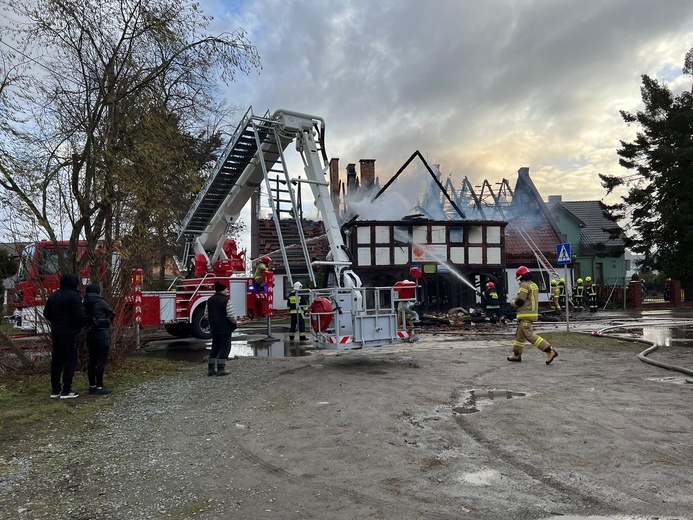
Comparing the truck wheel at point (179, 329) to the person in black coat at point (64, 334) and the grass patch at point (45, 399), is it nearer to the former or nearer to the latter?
the grass patch at point (45, 399)

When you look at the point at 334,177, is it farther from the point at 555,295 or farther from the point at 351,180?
the point at 555,295

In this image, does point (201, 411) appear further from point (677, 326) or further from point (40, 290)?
point (677, 326)

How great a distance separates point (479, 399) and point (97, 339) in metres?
5.14

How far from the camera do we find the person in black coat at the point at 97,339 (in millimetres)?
6996

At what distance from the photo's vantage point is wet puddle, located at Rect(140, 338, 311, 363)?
1131cm

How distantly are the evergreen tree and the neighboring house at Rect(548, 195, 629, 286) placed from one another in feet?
7.55

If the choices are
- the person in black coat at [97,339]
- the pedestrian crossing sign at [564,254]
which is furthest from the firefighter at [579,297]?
the person in black coat at [97,339]

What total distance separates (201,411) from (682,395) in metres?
6.07

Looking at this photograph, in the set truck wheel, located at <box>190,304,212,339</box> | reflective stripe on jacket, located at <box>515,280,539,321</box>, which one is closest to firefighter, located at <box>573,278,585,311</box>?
reflective stripe on jacket, located at <box>515,280,539,321</box>

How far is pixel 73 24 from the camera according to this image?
771cm

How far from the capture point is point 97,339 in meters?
6.99

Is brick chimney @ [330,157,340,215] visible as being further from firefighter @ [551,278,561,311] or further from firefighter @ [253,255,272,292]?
firefighter @ [253,255,272,292]

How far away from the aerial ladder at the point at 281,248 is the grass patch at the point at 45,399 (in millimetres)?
3112

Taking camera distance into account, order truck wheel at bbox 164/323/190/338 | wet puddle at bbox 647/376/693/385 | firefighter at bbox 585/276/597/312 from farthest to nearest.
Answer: firefighter at bbox 585/276/597/312 → truck wheel at bbox 164/323/190/338 → wet puddle at bbox 647/376/693/385
